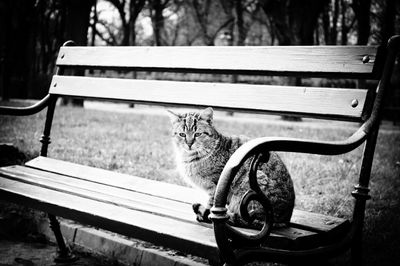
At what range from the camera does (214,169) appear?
7.22ft

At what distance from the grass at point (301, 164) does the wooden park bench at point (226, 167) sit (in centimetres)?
102

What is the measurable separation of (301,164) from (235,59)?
9.72 ft

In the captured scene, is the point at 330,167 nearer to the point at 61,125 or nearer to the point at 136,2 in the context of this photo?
the point at 61,125

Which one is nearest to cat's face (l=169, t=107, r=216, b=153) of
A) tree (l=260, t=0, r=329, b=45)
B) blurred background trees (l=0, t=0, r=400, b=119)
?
blurred background trees (l=0, t=0, r=400, b=119)

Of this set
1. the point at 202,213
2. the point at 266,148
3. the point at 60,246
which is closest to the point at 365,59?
the point at 266,148

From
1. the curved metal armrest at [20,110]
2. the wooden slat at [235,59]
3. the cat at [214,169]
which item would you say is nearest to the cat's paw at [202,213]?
the cat at [214,169]

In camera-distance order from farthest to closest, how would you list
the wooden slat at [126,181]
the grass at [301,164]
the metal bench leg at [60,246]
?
the grass at [301,164], the metal bench leg at [60,246], the wooden slat at [126,181]

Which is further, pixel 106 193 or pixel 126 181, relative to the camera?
pixel 126 181

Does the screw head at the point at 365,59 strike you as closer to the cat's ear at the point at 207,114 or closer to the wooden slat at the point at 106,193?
the cat's ear at the point at 207,114

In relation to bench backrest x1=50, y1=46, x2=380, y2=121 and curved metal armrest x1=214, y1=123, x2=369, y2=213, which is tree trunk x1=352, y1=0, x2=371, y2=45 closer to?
bench backrest x1=50, y1=46, x2=380, y2=121

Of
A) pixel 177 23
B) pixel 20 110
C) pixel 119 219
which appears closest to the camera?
pixel 119 219

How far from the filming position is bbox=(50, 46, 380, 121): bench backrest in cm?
198

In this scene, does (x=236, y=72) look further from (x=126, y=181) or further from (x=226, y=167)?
(x=226, y=167)

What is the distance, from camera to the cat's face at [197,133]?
2.29m
